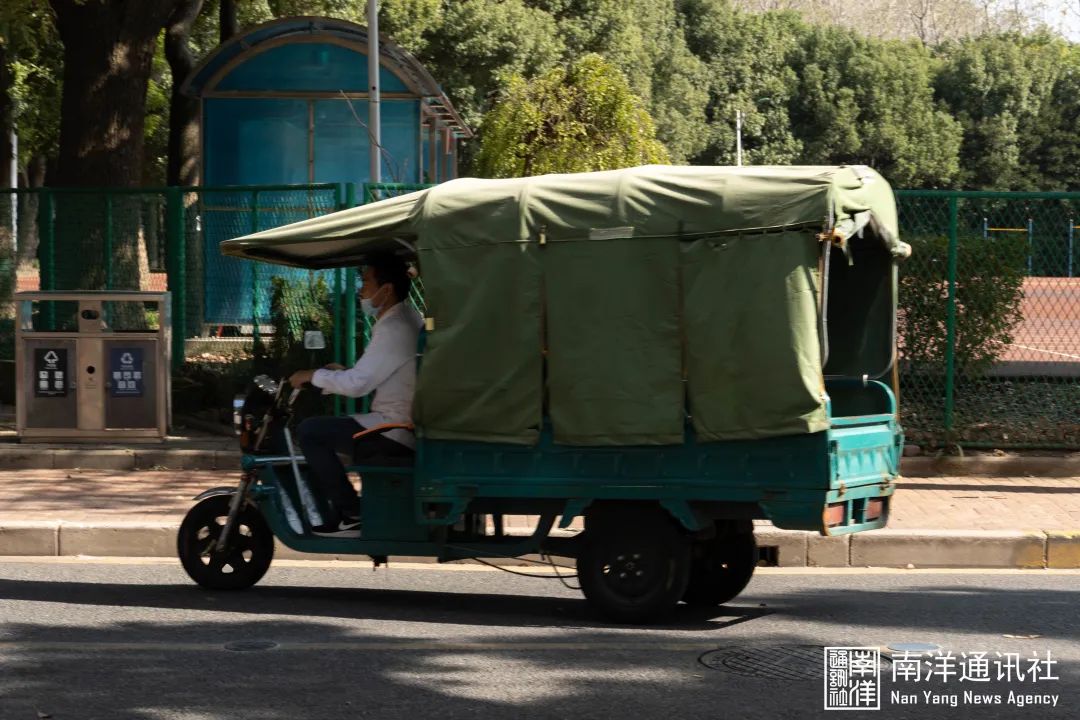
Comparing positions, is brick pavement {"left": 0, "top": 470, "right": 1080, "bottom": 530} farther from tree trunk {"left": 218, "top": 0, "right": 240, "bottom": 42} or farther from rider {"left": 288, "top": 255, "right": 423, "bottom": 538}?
tree trunk {"left": 218, "top": 0, "right": 240, "bottom": 42}

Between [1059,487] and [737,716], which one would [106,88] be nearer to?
[1059,487]

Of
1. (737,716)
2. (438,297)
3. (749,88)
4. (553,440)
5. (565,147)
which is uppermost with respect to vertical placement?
(749,88)

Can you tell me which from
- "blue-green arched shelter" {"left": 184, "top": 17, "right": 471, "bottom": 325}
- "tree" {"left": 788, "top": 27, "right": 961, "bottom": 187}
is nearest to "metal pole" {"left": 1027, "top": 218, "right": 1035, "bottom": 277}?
"blue-green arched shelter" {"left": 184, "top": 17, "right": 471, "bottom": 325}

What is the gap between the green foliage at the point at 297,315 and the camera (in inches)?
505

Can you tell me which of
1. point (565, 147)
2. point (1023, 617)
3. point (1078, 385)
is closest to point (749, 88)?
point (565, 147)

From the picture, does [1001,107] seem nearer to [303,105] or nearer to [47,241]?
[303,105]

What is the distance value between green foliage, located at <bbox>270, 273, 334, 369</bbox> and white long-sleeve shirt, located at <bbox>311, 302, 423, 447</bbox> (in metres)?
4.99

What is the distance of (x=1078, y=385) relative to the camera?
12.9 metres

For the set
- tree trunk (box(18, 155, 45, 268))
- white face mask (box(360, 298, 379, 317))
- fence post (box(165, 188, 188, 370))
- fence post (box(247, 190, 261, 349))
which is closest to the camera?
white face mask (box(360, 298, 379, 317))

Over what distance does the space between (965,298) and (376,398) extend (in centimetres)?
631

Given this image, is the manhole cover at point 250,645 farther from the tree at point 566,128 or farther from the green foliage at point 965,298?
the tree at point 566,128

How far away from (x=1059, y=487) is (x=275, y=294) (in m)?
6.69

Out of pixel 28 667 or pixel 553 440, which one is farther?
pixel 553 440

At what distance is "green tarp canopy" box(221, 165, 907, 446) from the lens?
6965mm
